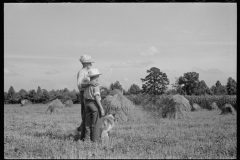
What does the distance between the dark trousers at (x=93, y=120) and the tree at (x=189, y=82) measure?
28.2 m

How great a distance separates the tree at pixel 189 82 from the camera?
36500mm

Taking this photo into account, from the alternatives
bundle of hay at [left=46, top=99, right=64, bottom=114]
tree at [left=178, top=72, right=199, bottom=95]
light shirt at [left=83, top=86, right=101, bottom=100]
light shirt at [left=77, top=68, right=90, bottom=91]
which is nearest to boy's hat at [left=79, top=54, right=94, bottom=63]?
light shirt at [left=77, top=68, right=90, bottom=91]

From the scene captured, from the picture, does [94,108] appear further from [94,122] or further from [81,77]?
[81,77]

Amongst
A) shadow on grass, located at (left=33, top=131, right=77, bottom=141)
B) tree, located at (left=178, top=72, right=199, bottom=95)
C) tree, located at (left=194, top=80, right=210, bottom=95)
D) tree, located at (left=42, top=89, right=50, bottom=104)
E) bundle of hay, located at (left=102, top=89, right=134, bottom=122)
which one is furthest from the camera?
tree, located at (left=42, top=89, right=50, bottom=104)

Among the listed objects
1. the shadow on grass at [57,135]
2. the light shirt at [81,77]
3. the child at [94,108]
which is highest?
the light shirt at [81,77]

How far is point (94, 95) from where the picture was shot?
8.77 meters

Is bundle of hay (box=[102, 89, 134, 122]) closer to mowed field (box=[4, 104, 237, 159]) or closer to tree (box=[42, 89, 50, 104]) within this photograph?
mowed field (box=[4, 104, 237, 159])

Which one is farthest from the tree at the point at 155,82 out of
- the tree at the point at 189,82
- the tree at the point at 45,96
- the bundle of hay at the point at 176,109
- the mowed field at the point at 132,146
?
the tree at the point at 45,96

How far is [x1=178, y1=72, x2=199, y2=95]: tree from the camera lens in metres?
36.5

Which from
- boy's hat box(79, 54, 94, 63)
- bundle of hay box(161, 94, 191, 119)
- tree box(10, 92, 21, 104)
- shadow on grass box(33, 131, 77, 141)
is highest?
boy's hat box(79, 54, 94, 63)

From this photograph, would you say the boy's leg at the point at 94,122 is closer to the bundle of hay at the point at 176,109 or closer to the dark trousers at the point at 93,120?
the dark trousers at the point at 93,120

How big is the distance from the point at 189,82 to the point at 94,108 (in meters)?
29.9

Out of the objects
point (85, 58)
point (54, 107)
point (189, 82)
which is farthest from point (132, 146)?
point (189, 82)

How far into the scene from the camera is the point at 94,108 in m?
8.84
